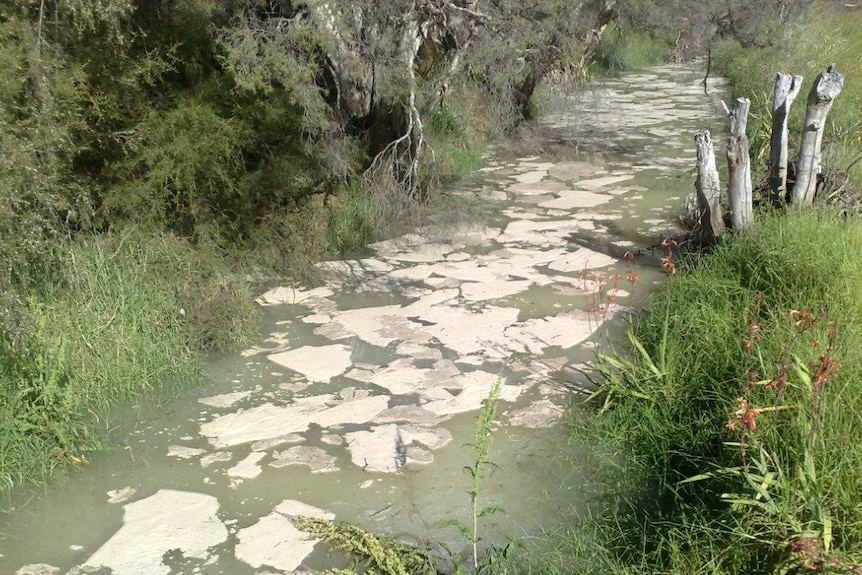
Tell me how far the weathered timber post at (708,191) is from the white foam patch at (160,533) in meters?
3.88

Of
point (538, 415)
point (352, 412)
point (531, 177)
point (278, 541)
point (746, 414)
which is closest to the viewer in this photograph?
point (746, 414)

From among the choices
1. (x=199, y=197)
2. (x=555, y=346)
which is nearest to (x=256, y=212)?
(x=199, y=197)

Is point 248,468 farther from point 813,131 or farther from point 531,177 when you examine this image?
A: point 531,177

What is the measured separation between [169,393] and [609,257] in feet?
11.7

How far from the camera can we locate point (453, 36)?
7.18 meters

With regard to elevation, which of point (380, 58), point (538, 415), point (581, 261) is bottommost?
point (538, 415)

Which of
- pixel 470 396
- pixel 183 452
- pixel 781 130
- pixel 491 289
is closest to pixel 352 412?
pixel 470 396

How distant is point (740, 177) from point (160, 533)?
4.29m

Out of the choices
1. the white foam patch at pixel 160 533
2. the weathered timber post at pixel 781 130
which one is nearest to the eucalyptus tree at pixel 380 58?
the weathered timber post at pixel 781 130

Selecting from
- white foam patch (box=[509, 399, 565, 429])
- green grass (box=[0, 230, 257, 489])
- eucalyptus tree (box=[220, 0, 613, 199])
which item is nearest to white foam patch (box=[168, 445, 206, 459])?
green grass (box=[0, 230, 257, 489])

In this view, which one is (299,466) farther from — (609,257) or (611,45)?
(611,45)

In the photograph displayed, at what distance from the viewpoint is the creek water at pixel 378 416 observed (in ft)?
12.5

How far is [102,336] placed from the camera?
A: 5.06 metres

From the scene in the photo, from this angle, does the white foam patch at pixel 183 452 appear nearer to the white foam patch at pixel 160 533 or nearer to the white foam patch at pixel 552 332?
the white foam patch at pixel 160 533
